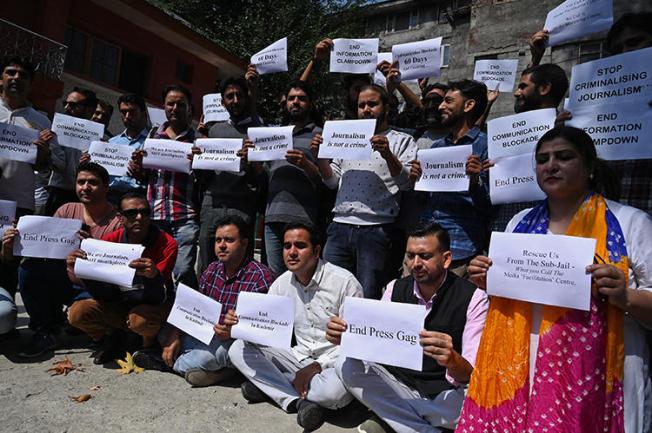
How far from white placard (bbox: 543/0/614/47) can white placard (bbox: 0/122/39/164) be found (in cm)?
417

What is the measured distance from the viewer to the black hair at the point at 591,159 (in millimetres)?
2080

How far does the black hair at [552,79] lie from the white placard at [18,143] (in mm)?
4020

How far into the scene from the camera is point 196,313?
3.44 m

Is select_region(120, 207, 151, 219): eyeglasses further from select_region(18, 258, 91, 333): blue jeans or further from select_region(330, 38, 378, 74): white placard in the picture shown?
select_region(330, 38, 378, 74): white placard

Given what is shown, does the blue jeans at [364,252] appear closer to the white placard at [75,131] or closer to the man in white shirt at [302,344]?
the man in white shirt at [302,344]

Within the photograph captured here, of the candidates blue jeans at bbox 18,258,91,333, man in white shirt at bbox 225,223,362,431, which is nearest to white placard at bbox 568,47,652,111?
man in white shirt at bbox 225,223,362,431

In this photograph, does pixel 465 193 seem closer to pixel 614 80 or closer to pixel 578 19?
pixel 614 80

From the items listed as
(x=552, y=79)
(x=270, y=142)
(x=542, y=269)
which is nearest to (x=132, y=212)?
(x=270, y=142)

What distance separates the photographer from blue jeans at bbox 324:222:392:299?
364 cm

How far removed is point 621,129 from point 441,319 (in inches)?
53.7

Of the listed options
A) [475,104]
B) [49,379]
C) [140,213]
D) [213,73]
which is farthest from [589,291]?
[213,73]

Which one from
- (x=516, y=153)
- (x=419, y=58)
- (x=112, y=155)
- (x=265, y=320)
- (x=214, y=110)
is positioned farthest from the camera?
(x=214, y=110)

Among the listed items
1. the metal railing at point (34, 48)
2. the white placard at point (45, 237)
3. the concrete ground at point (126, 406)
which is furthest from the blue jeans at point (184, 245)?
the metal railing at point (34, 48)

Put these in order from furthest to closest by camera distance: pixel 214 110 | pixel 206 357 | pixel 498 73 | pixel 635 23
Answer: pixel 214 110
pixel 498 73
pixel 206 357
pixel 635 23
